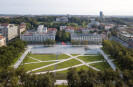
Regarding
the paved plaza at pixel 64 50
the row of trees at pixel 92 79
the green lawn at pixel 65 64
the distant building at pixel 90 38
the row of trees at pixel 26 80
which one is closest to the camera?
the row of trees at pixel 92 79

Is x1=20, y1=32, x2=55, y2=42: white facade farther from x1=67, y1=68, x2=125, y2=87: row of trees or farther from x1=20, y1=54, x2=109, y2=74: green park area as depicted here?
x1=67, y1=68, x2=125, y2=87: row of trees

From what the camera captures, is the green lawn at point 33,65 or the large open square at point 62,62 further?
the green lawn at point 33,65

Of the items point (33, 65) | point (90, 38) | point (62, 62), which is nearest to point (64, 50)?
point (62, 62)

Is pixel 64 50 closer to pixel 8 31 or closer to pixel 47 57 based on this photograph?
pixel 47 57

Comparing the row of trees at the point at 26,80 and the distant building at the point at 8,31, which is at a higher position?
the distant building at the point at 8,31

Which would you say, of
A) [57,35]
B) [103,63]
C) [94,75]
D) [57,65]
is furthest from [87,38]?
[94,75]

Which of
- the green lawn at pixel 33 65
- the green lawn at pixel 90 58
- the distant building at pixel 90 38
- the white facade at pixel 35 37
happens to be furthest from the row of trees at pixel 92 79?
the white facade at pixel 35 37

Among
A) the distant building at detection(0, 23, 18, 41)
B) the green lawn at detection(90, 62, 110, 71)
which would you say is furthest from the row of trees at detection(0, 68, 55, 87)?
the distant building at detection(0, 23, 18, 41)

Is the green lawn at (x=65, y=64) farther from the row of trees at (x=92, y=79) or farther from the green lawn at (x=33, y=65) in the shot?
the row of trees at (x=92, y=79)

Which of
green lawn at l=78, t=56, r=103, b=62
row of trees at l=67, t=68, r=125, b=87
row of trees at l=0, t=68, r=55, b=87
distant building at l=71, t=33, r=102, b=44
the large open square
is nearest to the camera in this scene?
row of trees at l=67, t=68, r=125, b=87

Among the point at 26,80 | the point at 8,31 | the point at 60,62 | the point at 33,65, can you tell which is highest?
the point at 8,31

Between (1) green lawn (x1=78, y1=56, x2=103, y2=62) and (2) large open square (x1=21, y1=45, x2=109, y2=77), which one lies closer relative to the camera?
(2) large open square (x1=21, y1=45, x2=109, y2=77)

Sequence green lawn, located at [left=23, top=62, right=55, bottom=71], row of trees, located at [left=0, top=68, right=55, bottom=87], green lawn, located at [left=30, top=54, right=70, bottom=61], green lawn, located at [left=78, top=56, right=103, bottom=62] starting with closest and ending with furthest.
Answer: row of trees, located at [left=0, top=68, right=55, bottom=87]
green lawn, located at [left=23, top=62, right=55, bottom=71]
green lawn, located at [left=78, top=56, right=103, bottom=62]
green lawn, located at [left=30, top=54, right=70, bottom=61]
